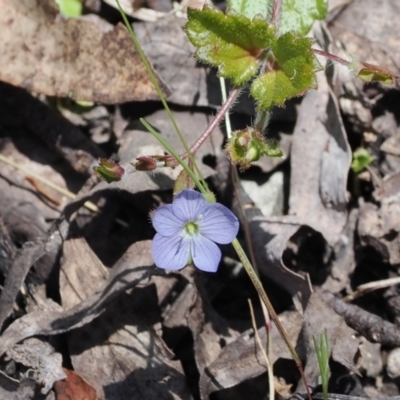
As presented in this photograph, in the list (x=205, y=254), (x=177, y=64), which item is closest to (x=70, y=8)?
(x=177, y=64)

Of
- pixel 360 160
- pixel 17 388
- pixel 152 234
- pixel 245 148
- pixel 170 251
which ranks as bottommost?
pixel 17 388

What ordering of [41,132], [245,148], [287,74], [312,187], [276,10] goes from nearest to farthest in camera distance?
1. [245,148]
2. [287,74]
3. [276,10]
4. [312,187]
5. [41,132]

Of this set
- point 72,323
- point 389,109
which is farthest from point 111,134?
point 389,109

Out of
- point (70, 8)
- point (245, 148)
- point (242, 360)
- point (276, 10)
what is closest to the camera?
point (245, 148)

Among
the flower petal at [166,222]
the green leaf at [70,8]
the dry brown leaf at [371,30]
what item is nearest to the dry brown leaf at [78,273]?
the flower petal at [166,222]

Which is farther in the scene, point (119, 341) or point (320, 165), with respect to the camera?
point (320, 165)

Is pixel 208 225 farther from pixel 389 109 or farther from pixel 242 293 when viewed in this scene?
pixel 389 109

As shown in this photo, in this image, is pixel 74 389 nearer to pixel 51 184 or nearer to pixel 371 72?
pixel 51 184

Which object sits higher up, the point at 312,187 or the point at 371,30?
the point at 371,30
